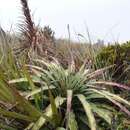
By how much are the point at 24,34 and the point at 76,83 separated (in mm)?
2518

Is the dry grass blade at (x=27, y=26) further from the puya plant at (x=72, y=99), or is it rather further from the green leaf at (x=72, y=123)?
the green leaf at (x=72, y=123)

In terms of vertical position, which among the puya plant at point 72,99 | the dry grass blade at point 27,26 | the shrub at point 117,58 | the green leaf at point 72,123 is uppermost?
the dry grass blade at point 27,26

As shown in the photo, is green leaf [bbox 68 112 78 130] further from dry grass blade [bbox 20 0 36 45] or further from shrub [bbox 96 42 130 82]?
dry grass blade [bbox 20 0 36 45]

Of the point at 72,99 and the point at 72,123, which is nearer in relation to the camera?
the point at 72,123

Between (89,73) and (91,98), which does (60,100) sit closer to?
(91,98)

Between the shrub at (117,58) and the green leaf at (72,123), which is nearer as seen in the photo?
the green leaf at (72,123)

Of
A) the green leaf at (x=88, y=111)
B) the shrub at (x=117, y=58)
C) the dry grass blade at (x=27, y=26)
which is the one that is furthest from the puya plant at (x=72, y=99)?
the dry grass blade at (x=27, y=26)

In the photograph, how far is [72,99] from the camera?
17.5ft

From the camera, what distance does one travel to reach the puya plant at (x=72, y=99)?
4.82 metres

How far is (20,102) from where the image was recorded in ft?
14.6

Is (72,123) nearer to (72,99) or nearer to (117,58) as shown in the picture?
(72,99)

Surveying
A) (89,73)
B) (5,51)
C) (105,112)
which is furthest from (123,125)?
(5,51)

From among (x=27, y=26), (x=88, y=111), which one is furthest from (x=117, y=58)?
(x=88, y=111)

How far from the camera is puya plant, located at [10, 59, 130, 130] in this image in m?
4.82
